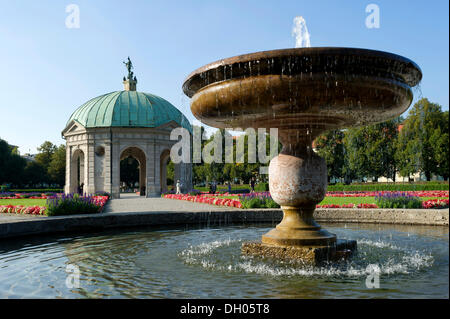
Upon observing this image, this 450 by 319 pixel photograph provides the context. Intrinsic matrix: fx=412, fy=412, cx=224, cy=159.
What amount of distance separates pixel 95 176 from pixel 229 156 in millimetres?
28229

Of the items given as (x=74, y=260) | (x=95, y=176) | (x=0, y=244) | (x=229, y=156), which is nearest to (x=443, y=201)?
(x=74, y=260)

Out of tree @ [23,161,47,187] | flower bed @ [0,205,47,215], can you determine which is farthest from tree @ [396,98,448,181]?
tree @ [23,161,47,187]

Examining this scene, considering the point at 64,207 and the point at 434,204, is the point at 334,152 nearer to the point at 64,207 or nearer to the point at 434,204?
the point at 434,204

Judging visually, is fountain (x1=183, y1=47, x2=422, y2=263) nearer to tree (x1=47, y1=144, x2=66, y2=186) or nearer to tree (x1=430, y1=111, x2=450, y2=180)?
tree (x1=430, y1=111, x2=450, y2=180)

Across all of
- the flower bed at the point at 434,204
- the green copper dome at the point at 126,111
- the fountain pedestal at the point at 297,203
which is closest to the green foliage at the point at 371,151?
the green copper dome at the point at 126,111

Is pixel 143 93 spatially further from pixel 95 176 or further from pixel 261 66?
pixel 261 66

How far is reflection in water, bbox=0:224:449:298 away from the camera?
4.85 metres

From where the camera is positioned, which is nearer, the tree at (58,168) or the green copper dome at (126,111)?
A: the green copper dome at (126,111)

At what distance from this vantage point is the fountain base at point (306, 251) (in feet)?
20.9

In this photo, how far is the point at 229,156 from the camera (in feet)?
201

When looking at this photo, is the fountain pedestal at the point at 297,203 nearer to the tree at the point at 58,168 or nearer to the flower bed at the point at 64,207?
the flower bed at the point at 64,207

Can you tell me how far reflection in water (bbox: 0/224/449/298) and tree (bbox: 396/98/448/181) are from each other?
37.8 metres

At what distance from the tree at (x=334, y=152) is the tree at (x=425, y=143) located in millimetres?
6320

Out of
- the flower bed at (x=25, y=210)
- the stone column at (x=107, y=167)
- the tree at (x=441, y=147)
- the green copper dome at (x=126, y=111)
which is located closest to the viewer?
the flower bed at (x=25, y=210)
